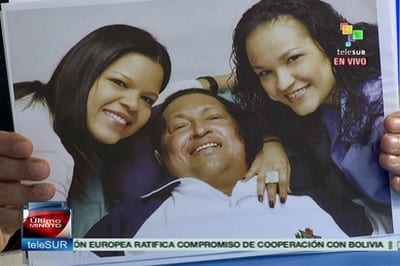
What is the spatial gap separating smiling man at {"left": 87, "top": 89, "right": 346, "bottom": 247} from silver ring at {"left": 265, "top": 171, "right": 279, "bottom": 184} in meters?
0.02

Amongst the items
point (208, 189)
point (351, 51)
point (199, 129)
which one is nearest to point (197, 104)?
point (199, 129)

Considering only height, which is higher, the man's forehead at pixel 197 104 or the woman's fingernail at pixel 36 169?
the man's forehead at pixel 197 104

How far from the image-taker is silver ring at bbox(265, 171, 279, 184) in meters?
1.17

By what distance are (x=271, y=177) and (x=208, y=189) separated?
106 millimetres

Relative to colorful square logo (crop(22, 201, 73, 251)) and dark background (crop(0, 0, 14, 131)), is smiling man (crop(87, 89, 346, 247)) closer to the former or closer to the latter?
colorful square logo (crop(22, 201, 73, 251))

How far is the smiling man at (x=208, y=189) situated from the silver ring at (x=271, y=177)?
0.02 m

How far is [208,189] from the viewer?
118cm

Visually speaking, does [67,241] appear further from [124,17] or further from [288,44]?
[288,44]

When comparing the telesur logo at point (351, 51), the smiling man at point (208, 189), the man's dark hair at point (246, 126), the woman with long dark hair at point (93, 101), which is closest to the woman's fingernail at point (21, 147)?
the woman with long dark hair at point (93, 101)

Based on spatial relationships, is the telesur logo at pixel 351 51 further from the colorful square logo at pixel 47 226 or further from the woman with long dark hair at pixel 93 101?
the colorful square logo at pixel 47 226

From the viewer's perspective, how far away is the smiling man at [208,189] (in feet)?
3.85

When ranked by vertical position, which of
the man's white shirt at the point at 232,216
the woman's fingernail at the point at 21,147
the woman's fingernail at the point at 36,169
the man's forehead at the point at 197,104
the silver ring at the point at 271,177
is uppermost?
the man's forehead at the point at 197,104

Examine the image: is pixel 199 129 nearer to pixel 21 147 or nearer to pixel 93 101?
pixel 93 101

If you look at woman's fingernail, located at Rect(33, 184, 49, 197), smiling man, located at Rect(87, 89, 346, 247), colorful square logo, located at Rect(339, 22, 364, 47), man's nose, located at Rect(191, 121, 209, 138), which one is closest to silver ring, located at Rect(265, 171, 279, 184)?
smiling man, located at Rect(87, 89, 346, 247)
